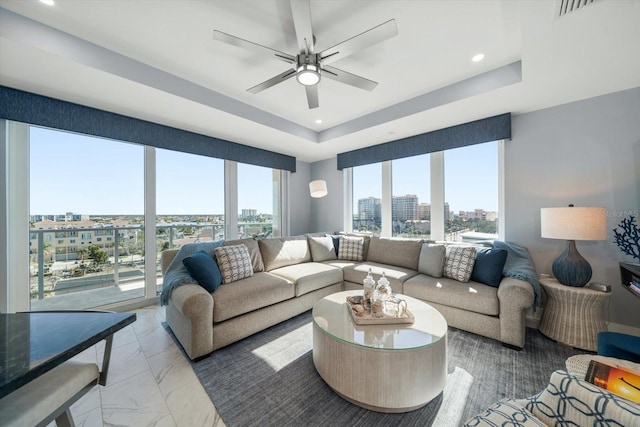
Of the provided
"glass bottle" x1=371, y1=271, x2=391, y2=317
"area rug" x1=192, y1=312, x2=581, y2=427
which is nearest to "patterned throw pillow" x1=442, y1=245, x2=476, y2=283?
"area rug" x1=192, y1=312, x2=581, y2=427

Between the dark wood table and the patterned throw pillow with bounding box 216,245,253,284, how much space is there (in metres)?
1.50

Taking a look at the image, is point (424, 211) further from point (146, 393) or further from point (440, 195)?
point (146, 393)

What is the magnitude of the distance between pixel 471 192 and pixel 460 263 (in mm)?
1151

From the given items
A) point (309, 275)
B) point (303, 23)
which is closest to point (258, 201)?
point (309, 275)

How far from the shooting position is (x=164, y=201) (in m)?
3.30

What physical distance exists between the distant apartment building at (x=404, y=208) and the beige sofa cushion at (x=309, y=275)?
4.97 feet

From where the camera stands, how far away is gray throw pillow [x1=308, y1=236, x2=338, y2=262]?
12.1ft

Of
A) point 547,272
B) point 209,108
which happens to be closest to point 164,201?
point 209,108

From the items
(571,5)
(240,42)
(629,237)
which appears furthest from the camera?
(629,237)

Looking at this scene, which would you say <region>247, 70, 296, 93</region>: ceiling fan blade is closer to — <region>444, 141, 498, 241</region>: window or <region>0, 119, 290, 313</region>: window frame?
<region>0, 119, 290, 313</region>: window frame

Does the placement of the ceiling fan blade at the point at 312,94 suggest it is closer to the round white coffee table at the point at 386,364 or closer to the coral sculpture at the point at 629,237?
the round white coffee table at the point at 386,364

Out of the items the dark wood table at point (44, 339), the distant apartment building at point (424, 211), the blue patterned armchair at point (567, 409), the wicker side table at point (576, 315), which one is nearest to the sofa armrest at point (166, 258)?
the dark wood table at point (44, 339)

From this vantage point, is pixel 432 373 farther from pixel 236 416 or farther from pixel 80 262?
pixel 80 262

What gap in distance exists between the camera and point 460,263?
2.59 metres
